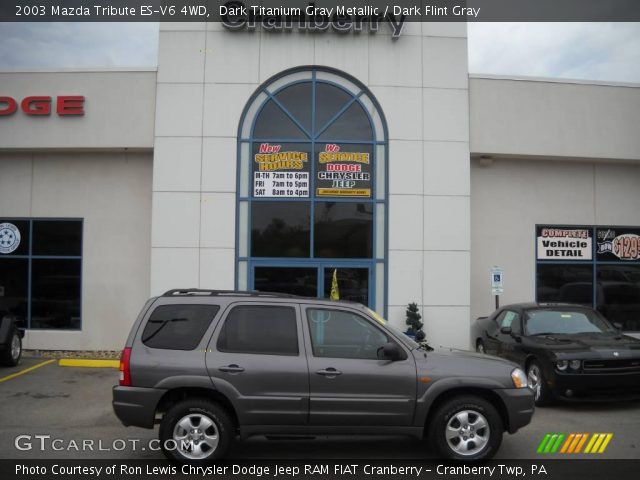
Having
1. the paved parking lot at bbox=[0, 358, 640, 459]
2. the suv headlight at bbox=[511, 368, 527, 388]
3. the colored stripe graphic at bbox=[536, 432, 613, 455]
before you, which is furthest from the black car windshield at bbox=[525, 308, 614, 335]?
the suv headlight at bbox=[511, 368, 527, 388]

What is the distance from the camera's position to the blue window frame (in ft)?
46.4

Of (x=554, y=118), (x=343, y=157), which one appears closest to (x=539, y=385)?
(x=343, y=157)

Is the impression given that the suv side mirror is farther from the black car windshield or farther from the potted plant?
the potted plant

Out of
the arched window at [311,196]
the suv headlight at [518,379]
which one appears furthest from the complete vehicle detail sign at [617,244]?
the suv headlight at [518,379]

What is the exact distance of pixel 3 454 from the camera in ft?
21.6

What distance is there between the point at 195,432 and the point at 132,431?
215 cm

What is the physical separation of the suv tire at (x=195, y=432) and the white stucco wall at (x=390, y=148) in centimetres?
724

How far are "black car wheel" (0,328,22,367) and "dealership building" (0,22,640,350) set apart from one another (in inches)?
23.2

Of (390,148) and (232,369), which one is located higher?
(390,148)

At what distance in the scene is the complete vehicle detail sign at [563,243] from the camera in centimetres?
1487

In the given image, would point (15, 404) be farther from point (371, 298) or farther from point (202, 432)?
point (371, 298)

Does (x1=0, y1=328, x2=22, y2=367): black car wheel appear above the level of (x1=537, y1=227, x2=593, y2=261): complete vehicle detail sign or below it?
below

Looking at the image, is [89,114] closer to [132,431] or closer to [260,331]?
A: [132,431]

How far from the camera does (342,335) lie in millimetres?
6238
